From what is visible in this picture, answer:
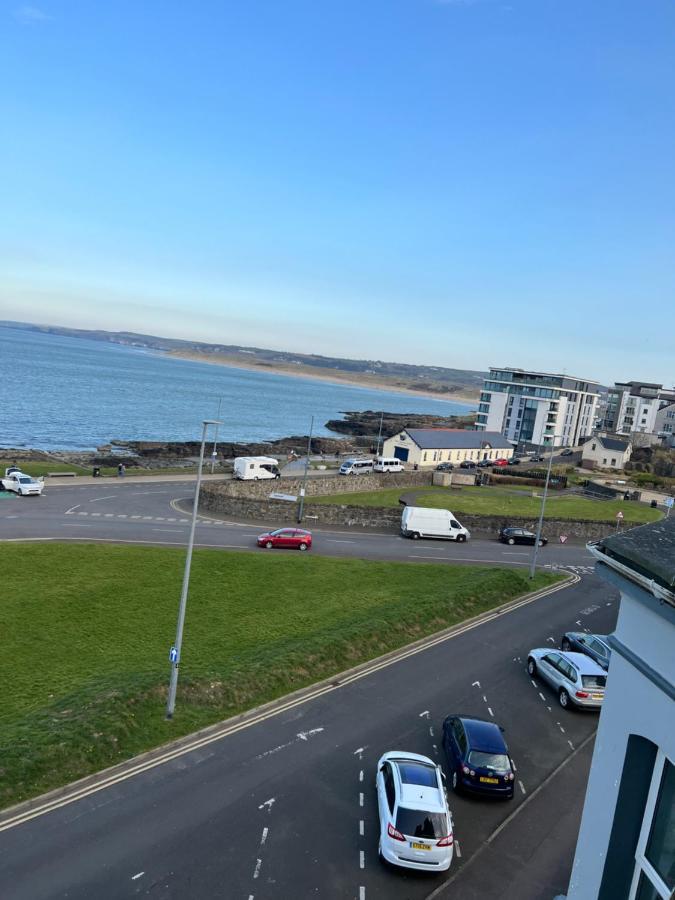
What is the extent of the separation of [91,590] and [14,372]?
160m

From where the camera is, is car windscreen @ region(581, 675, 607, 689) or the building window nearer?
the building window

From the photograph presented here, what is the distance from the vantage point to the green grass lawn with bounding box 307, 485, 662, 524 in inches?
2004

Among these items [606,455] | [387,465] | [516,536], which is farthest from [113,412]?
[516,536]

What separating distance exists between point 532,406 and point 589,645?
86865 millimetres

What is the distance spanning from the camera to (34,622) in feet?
73.8

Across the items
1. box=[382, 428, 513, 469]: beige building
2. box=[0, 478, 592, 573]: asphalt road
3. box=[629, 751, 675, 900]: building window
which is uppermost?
box=[629, 751, 675, 900]: building window

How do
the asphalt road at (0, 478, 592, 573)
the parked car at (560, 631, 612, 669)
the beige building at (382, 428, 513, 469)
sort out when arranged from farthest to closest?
1. the beige building at (382, 428, 513, 469)
2. the asphalt road at (0, 478, 592, 573)
3. the parked car at (560, 631, 612, 669)

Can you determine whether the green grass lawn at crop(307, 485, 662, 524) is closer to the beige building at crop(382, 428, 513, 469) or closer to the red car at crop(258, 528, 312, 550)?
the beige building at crop(382, 428, 513, 469)

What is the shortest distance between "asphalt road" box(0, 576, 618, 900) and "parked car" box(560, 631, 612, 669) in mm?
3428

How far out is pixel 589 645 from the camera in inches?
945

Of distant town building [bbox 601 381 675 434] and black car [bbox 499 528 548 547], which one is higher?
distant town building [bbox 601 381 675 434]

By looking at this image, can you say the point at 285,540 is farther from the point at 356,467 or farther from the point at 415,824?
the point at 356,467

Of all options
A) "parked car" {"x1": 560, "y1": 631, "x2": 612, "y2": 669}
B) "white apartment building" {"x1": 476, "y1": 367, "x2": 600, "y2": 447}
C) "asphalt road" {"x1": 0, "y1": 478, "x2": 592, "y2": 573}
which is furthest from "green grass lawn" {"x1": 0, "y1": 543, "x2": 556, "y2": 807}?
"white apartment building" {"x1": 476, "y1": 367, "x2": 600, "y2": 447}

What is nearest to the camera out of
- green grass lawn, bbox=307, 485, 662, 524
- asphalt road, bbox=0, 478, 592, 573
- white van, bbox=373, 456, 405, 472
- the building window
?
the building window
